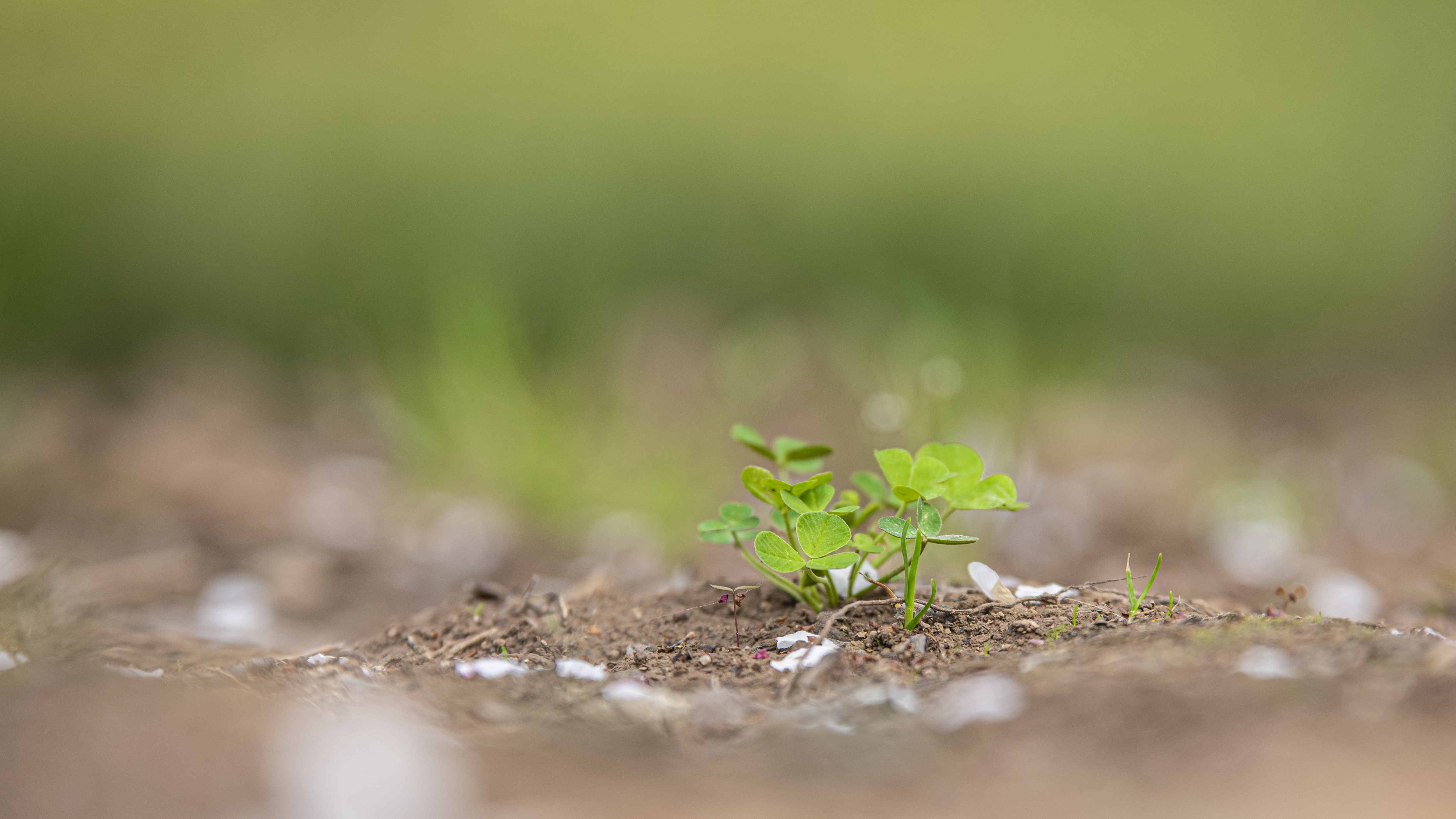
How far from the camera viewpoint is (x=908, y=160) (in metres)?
3.20

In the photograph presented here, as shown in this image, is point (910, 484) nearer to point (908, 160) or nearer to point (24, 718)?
point (24, 718)

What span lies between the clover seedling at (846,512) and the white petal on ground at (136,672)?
0.48m

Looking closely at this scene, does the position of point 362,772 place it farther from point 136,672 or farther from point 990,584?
point 990,584

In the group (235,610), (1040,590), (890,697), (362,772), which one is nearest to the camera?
(362,772)

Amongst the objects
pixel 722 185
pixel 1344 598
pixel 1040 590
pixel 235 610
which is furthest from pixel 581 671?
pixel 722 185

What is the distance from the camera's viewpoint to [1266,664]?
717 millimetres

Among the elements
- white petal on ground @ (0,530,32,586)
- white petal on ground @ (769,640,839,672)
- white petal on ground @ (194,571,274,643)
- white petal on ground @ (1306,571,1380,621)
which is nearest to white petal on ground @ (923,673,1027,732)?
white petal on ground @ (769,640,839,672)

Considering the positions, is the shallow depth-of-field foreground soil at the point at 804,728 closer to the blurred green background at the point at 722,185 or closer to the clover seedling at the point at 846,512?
the clover seedling at the point at 846,512

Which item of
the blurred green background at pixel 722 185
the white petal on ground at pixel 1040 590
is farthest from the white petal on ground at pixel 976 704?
the blurred green background at pixel 722 185

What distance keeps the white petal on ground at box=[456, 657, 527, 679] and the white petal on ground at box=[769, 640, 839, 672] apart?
0.71ft

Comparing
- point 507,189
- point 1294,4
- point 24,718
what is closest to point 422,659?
point 24,718

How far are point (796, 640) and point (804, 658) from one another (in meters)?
0.04

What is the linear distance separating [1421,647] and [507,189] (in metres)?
2.69

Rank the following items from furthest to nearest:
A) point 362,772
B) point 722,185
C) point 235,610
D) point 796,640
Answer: point 722,185, point 235,610, point 796,640, point 362,772
